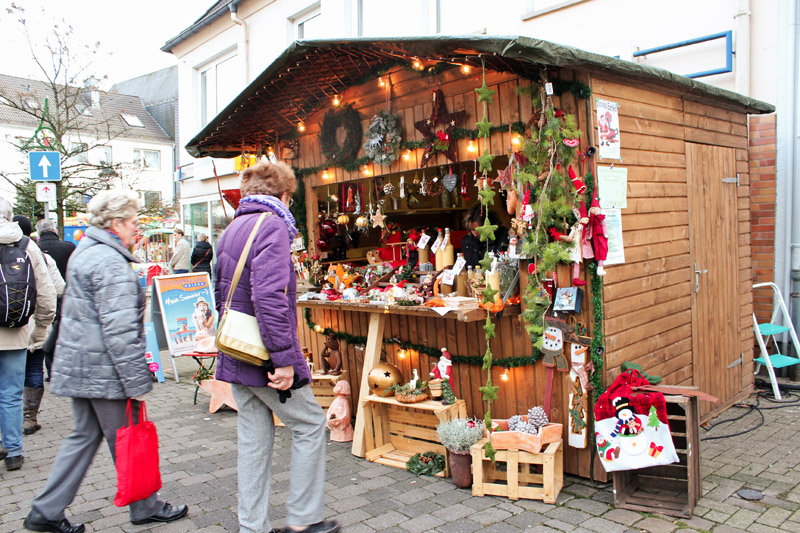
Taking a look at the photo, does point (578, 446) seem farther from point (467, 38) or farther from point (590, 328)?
point (467, 38)

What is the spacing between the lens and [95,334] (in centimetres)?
329

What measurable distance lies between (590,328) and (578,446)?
2.51 ft

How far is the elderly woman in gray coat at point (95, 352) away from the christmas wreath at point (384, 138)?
2328 mm

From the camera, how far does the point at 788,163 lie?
6.17m

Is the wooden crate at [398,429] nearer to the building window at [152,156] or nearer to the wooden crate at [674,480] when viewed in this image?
the wooden crate at [674,480]

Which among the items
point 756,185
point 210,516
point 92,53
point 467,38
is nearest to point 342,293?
point 210,516

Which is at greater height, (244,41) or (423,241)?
(244,41)

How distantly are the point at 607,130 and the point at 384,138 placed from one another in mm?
1893

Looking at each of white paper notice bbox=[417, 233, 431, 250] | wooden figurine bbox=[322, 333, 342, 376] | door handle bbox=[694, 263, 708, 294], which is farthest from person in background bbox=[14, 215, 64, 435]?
door handle bbox=[694, 263, 708, 294]

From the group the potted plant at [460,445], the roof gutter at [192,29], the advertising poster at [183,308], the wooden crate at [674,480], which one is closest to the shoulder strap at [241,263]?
the potted plant at [460,445]

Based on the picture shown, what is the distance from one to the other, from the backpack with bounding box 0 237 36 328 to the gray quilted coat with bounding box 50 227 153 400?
55.0 inches

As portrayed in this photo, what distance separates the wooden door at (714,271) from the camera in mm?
5078

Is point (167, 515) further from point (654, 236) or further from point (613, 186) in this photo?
point (654, 236)

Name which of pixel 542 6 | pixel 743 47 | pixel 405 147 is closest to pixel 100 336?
pixel 405 147
